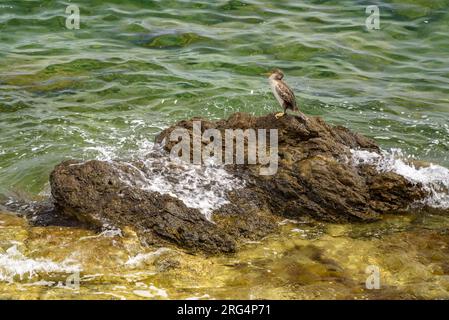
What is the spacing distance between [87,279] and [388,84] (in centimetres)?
768

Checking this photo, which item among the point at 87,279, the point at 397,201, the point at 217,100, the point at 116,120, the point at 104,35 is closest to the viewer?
the point at 87,279

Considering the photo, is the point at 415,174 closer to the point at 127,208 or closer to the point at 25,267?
the point at 127,208

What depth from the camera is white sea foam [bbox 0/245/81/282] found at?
16.9 ft

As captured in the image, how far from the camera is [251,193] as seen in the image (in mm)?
6320

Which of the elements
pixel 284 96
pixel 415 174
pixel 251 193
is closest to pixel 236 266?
pixel 251 193

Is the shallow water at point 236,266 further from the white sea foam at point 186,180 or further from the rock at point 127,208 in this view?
the white sea foam at point 186,180

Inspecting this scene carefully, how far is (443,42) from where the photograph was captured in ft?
43.5

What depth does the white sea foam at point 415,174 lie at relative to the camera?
6.67 meters

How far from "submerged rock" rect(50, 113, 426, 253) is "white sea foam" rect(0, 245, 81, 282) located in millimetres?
640

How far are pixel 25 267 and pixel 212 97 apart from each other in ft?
17.9

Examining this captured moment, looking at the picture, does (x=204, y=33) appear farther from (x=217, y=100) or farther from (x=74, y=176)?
(x=74, y=176)

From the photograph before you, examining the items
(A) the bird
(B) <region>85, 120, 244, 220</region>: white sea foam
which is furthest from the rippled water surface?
(A) the bird

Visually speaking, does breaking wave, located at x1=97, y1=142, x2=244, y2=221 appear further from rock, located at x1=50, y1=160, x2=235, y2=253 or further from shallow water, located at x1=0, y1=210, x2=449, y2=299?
shallow water, located at x1=0, y1=210, x2=449, y2=299
